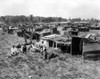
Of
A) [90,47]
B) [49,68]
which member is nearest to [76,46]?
[90,47]

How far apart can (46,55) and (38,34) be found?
582 inches

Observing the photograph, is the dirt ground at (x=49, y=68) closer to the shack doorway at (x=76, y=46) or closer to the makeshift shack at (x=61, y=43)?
the shack doorway at (x=76, y=46)

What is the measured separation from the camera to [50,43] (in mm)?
19453

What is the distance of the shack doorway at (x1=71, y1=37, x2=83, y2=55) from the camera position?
15.2 meters

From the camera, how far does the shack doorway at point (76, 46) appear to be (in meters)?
15.2

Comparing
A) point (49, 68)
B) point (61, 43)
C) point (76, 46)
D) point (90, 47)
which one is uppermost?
point (90, 47)

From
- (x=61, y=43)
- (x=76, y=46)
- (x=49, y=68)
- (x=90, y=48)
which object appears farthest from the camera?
Answer: (x=61, y=43)

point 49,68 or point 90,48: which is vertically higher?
point 90,48

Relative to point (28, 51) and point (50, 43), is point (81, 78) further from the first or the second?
point (50, 43)

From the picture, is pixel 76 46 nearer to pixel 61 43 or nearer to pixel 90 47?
pixel 61 43

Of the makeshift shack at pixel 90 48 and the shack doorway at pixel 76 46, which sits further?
the shack doorway at pixel 76 46

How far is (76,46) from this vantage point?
15.5 m

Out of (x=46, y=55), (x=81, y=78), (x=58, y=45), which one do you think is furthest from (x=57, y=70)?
(x=58, y=45)

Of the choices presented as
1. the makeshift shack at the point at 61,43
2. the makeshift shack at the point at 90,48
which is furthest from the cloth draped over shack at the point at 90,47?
the makeshift shack at the point at 61,43
